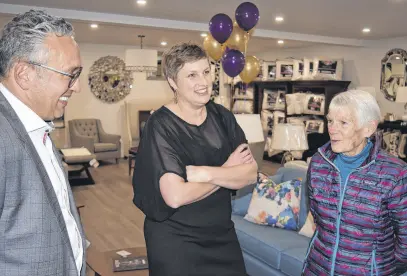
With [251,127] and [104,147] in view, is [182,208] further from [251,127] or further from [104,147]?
[104,147]

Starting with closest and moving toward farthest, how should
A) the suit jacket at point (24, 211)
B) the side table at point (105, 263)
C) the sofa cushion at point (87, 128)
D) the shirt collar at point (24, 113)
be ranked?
1. the suit jacket at point (24, 211)
2. the shirt collar at point (24, 113)
3. the side table at point (105, 263)
4. the sofa cushion at point (87, 128)

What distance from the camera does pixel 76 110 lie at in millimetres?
9469

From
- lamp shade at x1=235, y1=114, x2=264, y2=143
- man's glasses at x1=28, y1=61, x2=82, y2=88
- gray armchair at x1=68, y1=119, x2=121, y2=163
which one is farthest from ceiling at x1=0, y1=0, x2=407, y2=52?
man's glasses at x1=28, y1=61, x2=82, y2=88

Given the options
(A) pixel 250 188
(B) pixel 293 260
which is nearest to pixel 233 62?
(A) pixel 250 188

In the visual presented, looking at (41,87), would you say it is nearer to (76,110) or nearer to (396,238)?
(396,238)

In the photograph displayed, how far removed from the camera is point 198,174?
151 centimetres

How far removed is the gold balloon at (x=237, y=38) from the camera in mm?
4672

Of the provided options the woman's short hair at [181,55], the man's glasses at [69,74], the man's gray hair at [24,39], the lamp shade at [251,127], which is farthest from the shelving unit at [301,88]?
the man's gray hair at [24,39]

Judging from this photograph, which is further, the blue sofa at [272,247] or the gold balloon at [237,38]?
the gold balloon at [237,38]

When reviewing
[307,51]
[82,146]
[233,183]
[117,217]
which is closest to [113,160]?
[82,146]

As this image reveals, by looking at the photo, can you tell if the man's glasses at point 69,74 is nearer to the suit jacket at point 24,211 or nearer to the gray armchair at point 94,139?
the suit jacket at point 24,211

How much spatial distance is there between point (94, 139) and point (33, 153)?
816 cm

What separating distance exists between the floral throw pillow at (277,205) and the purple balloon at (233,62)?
1589mm

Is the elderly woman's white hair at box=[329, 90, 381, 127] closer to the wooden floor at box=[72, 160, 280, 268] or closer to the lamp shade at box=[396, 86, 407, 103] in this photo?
the wooden floor at box=[72, 160, 280, 268]
